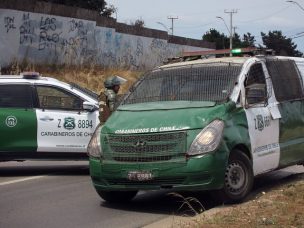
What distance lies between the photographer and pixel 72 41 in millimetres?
26359

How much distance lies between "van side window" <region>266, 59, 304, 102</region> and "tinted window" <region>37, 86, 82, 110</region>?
354 cm

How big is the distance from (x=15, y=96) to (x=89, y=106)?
52.4 inches

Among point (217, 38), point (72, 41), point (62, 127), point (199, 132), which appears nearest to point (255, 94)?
point (199, 132)

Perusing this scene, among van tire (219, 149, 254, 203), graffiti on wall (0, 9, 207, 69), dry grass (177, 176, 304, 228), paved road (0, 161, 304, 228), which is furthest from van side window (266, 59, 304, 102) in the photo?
graffiti on wall (0, 9, 207, 69)

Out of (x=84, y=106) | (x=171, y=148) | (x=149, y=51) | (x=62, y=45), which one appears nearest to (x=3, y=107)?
(x=84, y=106)

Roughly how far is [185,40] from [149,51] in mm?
7276

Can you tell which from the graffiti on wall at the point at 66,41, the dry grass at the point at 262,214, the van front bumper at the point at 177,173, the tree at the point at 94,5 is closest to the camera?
the dry grass at the point at 262,214

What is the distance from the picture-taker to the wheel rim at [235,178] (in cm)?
771

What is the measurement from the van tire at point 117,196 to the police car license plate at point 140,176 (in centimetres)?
77

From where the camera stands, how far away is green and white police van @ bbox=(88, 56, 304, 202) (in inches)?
Result: 293

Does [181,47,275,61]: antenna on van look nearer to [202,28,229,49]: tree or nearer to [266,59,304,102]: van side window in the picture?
[266,59,304,102]: van side window

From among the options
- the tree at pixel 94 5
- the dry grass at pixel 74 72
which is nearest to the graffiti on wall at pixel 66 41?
the dry grass at pixel 74 72

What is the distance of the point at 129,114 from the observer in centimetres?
816

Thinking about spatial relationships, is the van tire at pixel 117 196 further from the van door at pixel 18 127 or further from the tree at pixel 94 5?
the tree at pixel 94 5
